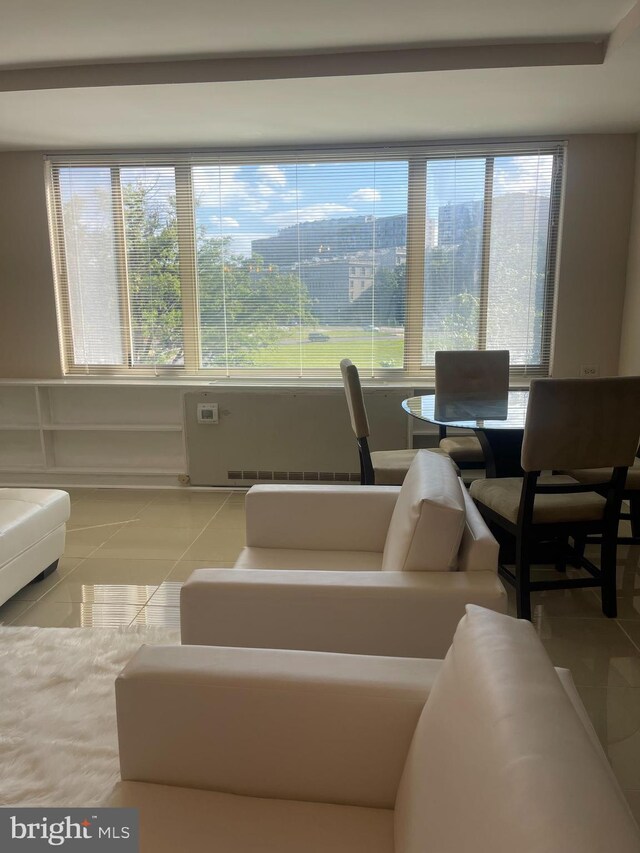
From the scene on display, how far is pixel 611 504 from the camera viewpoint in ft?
8.60

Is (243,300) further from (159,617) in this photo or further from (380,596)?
(380,596)

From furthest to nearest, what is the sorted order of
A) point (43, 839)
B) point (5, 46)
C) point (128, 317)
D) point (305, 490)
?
point (128, 317) → point (5, 46) → point (305, 490) → point (43, 839)

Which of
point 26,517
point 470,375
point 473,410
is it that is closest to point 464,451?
point 473,410

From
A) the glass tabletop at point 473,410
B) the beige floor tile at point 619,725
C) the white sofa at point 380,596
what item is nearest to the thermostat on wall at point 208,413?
the glass tabletop at point 473,410

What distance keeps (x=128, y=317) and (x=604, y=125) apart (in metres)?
3.63

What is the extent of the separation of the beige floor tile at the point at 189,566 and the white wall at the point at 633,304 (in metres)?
2.97

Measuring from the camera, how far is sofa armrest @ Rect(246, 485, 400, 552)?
7.64ft

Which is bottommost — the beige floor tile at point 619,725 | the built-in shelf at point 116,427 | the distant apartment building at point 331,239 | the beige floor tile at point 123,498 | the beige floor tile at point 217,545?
the beige floor tile at point 123,498

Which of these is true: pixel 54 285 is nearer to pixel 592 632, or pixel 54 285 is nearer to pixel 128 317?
pixel 128 317

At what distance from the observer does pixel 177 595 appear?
2930mm

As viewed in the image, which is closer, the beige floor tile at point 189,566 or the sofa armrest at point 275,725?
the sofa armrest at point 275,725

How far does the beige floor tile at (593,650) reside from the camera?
7.42ft

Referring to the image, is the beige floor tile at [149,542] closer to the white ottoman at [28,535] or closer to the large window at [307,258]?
the white ottoman at [28,535]

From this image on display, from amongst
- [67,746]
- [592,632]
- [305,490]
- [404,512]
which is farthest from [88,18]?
[592,632]
